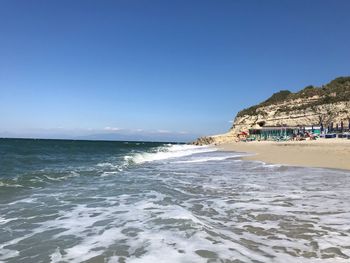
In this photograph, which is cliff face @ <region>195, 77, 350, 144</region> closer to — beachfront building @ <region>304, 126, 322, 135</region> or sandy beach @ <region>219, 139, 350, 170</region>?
beachfront building @ <region>304, 126, 322, 135</region>

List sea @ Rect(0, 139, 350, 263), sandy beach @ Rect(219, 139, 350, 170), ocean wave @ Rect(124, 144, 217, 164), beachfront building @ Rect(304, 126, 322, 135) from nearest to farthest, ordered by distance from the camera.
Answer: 1. sea @ Rect(0, 139, 350, 263)
2. sandy beach @ Rect(219, 139, 350, 170)
3. ocean wave @ Rect(124, 144, 217, 164)
4. beachfront building @ Rect(304, 126, 322, 135)

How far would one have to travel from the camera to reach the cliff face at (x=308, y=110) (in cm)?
7138

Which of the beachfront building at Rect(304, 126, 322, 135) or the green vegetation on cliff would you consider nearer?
the beachfront building at Rect(304, 126, 322, 135)

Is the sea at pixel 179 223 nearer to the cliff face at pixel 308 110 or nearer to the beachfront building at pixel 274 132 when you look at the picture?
the beachfront building at pixel 274 132

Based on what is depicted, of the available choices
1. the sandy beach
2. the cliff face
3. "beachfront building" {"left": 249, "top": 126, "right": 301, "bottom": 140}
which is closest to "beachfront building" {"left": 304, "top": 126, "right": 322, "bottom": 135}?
"beachfront building" {"left": 249, "top": 126, "right": 301, "bottom": 140}

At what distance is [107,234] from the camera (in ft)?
23.3

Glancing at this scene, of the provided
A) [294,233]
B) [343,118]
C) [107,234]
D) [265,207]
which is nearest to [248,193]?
[265,207]

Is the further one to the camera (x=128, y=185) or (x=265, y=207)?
(x=128, y=185)

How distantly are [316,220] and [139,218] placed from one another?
12.7 ft

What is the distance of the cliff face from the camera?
71.4 m

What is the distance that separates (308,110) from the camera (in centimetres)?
7856

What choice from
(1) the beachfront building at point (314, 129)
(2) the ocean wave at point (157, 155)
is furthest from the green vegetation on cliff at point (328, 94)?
(2) the ocean wave at point (157, 155)

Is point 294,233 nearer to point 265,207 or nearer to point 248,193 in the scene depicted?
point 265,207

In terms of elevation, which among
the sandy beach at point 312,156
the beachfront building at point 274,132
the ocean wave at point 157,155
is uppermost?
the beachfront building at point 274,132
